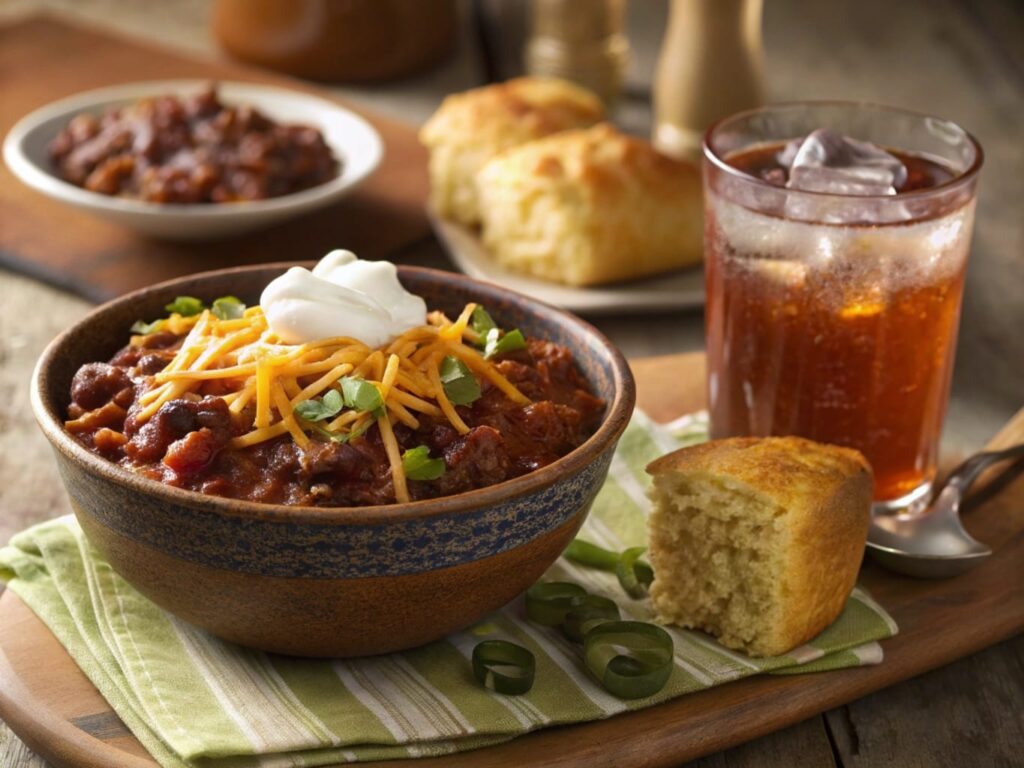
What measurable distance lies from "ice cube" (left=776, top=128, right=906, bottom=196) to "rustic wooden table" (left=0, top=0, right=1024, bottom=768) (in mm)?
743

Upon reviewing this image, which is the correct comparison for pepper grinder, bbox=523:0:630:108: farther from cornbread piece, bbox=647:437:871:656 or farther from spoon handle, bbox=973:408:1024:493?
cornbread piece, bbox=647:437:871:656

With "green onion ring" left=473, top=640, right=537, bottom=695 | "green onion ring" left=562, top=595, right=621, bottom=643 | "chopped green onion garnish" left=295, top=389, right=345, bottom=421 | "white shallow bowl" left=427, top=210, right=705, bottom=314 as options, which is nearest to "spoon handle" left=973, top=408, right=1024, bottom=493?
"green onion ring" left=562, top=595, right=621, bottom=643

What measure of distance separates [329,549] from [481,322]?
62cm

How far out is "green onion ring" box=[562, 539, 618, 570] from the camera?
2428 mm

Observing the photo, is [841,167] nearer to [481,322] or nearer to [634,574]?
[481,322]

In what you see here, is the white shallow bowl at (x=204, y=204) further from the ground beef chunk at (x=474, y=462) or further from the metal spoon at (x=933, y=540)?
the metal spoon at (x=933, y=540)

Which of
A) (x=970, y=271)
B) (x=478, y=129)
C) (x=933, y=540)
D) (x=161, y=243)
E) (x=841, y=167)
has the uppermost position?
(x=841, y=167)

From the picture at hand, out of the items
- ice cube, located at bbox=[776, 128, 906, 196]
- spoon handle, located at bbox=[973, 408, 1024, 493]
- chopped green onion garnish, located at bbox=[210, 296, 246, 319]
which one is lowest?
spoon handle, located at bbox=[973, 408, 1024, 493]

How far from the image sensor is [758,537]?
2.17 metres

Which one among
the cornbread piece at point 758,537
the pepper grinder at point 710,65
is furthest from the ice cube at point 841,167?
the pepper grinder at point 710,65

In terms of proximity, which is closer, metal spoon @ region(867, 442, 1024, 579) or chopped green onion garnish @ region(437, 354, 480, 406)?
chopped green onion garnish @ region(437, 354, 480, 406)

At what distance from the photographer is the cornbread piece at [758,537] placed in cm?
Answer: 213

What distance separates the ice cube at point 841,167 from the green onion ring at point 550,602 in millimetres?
819

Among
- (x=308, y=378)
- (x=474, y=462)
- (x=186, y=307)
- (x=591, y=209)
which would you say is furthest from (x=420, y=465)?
(x=591, y=209)
